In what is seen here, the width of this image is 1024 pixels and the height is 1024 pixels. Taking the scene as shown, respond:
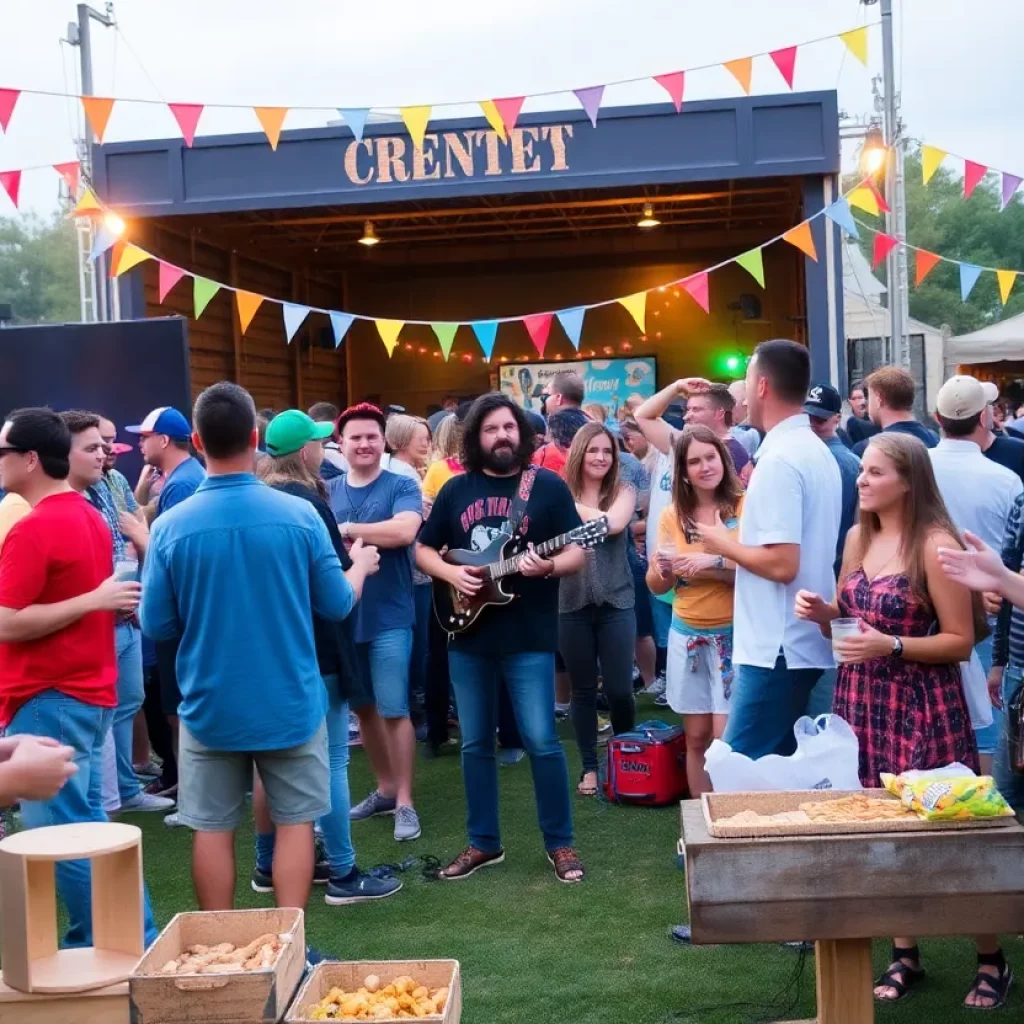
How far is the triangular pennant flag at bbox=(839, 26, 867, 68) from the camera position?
8.51 metres

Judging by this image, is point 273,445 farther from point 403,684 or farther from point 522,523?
point 403,684

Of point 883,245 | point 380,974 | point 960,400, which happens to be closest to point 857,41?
point 883,245

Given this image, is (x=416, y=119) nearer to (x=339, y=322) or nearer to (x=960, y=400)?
(x=339, y=322)

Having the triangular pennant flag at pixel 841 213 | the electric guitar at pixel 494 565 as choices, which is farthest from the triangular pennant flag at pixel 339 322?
the electric guitar at pixel 494 565

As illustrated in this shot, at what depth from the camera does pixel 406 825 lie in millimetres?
5367

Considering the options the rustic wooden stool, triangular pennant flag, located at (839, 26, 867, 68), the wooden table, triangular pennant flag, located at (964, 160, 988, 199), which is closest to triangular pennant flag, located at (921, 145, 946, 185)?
triangular pennant flag, located at (964, 160, 988, 199)

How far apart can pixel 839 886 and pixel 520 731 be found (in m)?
2.15

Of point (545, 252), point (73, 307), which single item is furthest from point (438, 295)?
point (73, 307)

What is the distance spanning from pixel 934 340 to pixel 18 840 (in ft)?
49.8

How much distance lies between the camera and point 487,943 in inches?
165

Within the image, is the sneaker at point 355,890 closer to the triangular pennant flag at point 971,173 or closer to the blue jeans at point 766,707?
the blue jeans at point 766,707

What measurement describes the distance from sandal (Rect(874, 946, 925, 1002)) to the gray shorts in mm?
1761

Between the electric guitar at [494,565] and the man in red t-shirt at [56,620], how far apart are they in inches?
53.4

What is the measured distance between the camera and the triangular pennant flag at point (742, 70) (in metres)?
8.52
